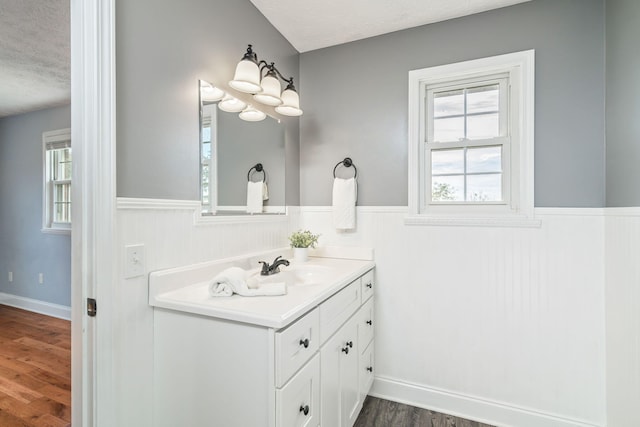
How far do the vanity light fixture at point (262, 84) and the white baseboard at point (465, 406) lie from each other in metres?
1.92

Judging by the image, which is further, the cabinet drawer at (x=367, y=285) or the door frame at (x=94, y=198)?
the cabinet drawer at (x=367, y=285)

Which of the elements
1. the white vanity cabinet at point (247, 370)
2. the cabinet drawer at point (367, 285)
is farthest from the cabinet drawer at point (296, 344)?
A: the cabinet drawer at point (367, 285)

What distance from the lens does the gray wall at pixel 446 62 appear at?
66.4 inches

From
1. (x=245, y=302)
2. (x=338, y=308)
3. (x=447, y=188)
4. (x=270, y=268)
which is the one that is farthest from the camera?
(x=447, y=188)

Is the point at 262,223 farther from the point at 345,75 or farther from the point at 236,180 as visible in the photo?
the point at 345,75

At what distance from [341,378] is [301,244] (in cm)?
88

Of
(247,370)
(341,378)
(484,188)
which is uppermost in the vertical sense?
(484,188)

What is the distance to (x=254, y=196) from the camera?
188cm

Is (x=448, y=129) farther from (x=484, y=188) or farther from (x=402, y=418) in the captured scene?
(x=402, y=418)

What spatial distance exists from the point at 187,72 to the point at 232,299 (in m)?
1.01

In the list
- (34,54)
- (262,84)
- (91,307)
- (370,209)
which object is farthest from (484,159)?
(34,54)

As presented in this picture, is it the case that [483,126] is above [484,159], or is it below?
above

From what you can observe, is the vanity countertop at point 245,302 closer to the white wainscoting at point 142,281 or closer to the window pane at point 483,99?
the white wainscoting at point 142,281

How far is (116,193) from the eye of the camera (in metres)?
1.09
